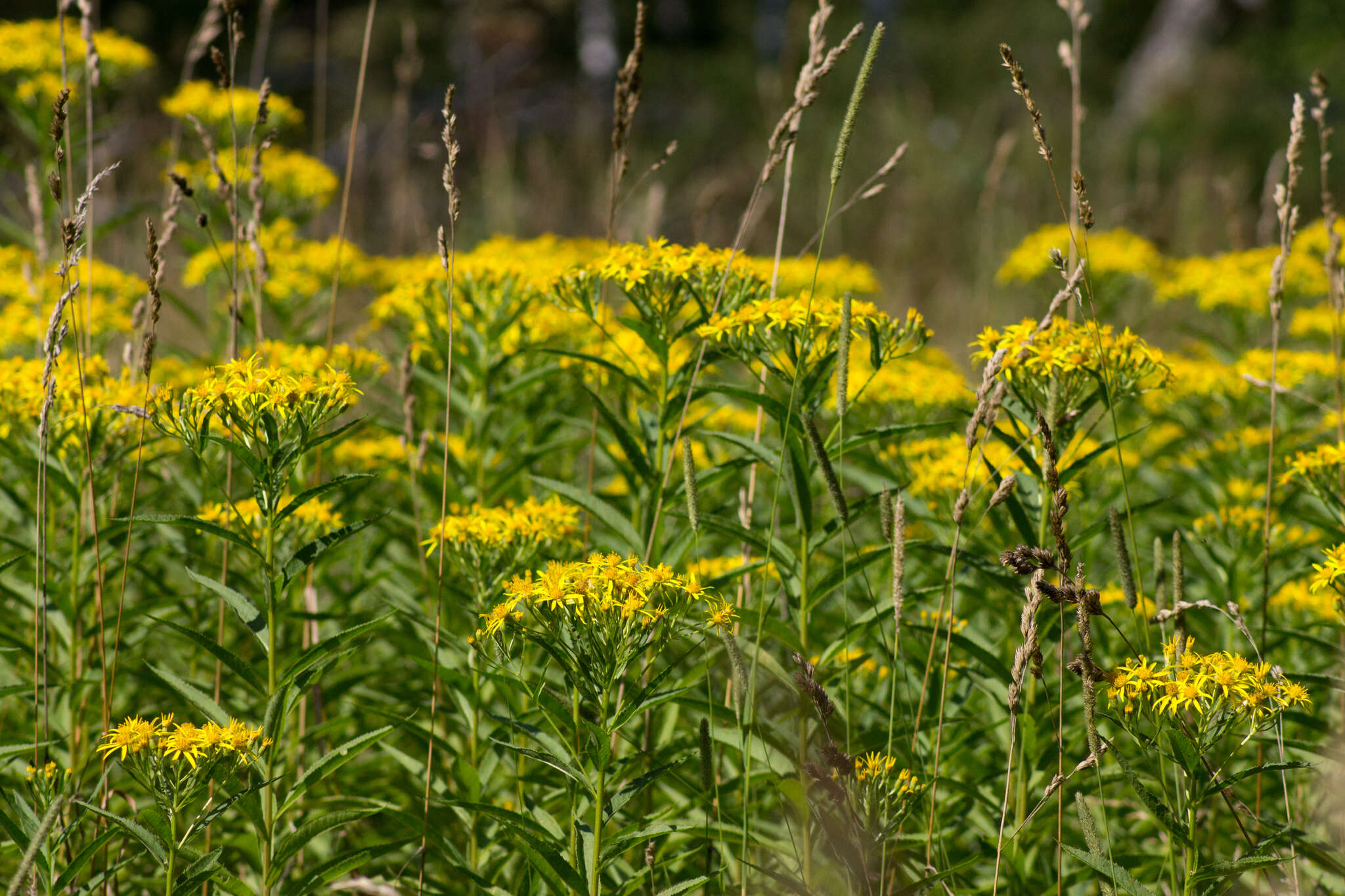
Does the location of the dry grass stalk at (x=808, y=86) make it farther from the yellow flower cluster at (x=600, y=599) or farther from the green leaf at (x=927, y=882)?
the green leaf at (x=927, y=882)

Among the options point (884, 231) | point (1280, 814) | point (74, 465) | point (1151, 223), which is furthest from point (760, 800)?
point (884, 231)

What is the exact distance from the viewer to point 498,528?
1952mm

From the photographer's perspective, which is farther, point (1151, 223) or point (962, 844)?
point (1151, 223)

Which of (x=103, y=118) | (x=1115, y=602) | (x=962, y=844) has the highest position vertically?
(x=103, y=118)

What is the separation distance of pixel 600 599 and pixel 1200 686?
811 millimetres

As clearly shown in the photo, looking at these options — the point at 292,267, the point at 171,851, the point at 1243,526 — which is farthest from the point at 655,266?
the point at 292,267

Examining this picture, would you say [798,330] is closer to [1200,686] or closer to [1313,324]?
[1200,686]

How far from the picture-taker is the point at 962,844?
2199 millimetres

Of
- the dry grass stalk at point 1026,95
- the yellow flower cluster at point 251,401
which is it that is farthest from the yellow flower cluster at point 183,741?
the dry grass stalk at point 1026,95

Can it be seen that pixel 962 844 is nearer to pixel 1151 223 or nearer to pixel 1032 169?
pixel 1151 223

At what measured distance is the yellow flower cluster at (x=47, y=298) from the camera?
2.82m

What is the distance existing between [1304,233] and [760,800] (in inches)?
158

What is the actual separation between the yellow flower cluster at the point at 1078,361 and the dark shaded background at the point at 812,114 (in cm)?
134

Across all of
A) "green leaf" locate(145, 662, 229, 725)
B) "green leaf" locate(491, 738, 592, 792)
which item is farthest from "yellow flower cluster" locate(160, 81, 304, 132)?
"green leaf" locate(491, 738, 592, 792)
